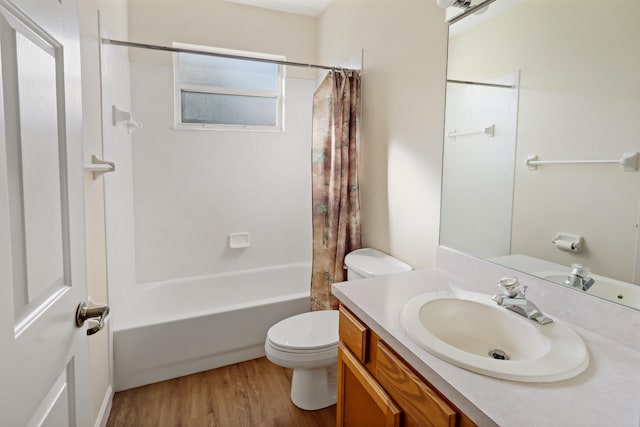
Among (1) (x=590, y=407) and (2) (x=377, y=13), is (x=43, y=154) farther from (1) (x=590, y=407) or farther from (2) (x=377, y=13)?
(2) (x=377, y=13)

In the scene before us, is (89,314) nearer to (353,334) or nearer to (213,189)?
(353,334)

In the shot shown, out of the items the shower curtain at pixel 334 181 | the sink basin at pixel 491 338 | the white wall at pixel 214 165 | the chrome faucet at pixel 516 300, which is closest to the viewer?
the sink basin at pixel 491 338

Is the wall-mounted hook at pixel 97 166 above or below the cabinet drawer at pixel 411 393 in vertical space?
above

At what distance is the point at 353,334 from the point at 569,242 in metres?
0.76

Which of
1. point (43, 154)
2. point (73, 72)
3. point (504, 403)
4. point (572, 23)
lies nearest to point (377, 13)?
point (572, 23)

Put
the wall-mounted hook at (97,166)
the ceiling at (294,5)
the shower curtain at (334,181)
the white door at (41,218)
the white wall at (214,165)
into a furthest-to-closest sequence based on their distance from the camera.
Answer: the ceiling at (294,5), the white wall at (214,165), the shower curtain at (334,181), the wall-mounted hook at (97,166), the white door at (41,218)

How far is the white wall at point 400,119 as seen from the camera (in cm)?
173

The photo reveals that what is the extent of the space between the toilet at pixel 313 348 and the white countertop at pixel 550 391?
2.85 feet

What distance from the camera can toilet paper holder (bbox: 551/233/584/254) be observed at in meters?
1.05

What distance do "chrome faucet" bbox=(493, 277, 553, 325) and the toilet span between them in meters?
0.81

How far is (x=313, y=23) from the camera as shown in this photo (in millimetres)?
3074

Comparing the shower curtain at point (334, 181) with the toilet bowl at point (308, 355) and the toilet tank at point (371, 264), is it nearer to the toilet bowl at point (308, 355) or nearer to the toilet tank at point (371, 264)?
the toilet tank at point (371, 264)

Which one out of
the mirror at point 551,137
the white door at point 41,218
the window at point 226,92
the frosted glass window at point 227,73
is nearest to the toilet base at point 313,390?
the mirror at point 551,137

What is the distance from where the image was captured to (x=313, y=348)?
176 centimetres
